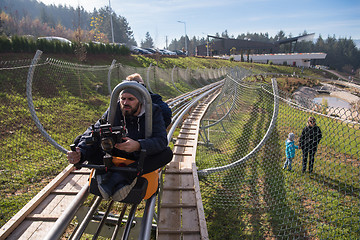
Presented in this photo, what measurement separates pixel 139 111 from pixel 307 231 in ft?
9.95

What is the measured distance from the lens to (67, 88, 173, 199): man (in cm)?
197

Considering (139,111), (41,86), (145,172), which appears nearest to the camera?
(145,172)

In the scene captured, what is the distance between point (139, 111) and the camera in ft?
7.61

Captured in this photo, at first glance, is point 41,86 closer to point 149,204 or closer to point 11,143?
point 11,143

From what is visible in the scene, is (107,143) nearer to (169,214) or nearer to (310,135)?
(169,214)

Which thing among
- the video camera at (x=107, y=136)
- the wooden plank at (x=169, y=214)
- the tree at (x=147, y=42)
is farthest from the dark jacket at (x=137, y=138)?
the tree at (x=147, y=42)

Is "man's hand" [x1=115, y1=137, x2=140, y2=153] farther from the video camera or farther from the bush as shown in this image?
the bush

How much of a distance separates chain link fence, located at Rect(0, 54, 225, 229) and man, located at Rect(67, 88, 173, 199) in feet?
6.71

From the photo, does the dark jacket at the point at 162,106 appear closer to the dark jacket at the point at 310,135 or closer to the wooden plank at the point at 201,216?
the wooden plank at the point at 201,216

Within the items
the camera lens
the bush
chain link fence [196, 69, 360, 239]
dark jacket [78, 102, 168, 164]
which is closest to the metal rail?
dark jacket [78, 102, 168, 164]

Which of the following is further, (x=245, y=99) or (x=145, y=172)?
(x=245, y=99)

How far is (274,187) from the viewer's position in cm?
441

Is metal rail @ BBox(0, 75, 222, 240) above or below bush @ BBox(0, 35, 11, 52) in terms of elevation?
below

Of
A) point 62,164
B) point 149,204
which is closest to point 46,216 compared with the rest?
point 149,204
